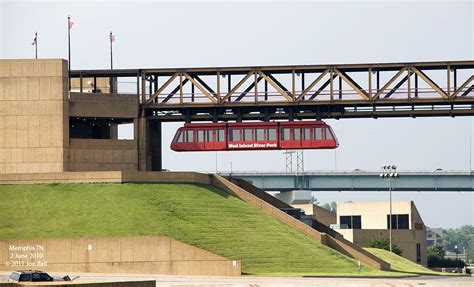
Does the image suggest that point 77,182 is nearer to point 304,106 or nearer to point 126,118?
point 126,118

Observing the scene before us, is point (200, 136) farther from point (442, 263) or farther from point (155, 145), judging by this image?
point (442, 263)

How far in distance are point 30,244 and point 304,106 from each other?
106 feet

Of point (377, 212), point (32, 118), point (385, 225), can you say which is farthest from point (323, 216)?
point (32, 118)

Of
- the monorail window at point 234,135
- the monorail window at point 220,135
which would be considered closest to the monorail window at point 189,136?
the monorail window at point 220,135

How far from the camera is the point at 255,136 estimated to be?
108 meters

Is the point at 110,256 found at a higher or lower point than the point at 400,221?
lower

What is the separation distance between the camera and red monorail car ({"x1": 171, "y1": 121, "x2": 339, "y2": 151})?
4218 inches

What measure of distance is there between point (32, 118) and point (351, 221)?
8129cm

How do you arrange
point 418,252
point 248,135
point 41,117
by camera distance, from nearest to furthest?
point 41,117 → point 248,135 → point 418,252

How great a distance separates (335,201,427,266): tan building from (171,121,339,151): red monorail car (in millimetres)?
48156

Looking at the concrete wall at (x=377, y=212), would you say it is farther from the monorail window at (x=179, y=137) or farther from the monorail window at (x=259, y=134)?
the monorail window at (x=179, y=137)

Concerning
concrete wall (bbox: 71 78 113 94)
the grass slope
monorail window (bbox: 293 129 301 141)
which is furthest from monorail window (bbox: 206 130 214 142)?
the grass slope

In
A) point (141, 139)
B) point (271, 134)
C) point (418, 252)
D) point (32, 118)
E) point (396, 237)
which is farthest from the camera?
point (418, 252)

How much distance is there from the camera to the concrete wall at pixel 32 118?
10638 cm
